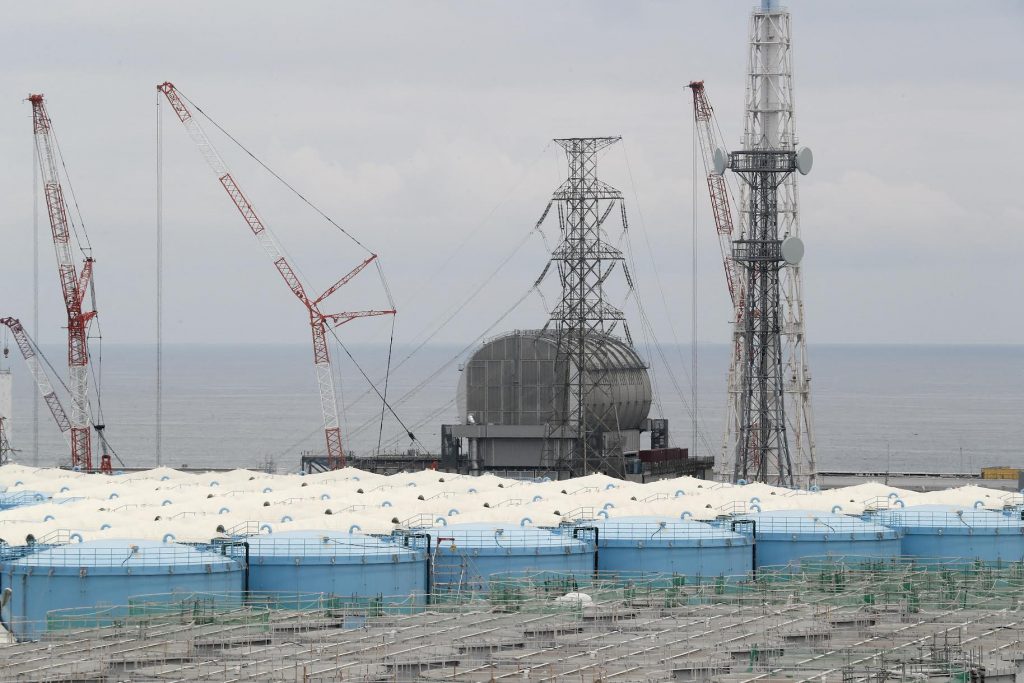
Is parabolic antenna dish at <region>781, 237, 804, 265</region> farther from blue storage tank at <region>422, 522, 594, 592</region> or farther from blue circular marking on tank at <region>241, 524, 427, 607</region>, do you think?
blue circular marking on tank at <region>241, 524, 427, 607</region>

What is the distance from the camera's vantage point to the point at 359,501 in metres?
84.9

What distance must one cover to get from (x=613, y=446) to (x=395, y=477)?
70.4 ft

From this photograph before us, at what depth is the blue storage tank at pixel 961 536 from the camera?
74.5 metres

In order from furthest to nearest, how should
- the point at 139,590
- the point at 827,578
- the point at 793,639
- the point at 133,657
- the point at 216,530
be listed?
the point at 216,530, the point at 827,578, the point at 139,590, the point at 793,639, the point at 133,657

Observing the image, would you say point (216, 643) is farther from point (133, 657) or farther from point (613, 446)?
point (613, 446)

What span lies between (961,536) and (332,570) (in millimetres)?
28827

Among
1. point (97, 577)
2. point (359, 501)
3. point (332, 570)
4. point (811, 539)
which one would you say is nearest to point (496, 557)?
point (332, 570)

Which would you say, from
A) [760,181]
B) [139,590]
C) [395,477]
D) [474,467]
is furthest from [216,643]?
[474,467]

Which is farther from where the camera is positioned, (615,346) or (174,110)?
(174,110)

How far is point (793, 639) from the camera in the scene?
47.8 m

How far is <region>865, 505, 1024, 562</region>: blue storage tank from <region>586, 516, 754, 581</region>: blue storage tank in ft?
31.6

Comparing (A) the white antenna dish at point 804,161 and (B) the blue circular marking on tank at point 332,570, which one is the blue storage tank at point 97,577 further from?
(A) the white antenna dish at point 804,161

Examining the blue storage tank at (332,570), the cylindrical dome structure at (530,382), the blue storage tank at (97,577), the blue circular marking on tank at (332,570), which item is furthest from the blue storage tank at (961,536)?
the cylindrical dome structure at (530,382)

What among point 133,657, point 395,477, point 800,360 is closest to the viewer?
point 133,657
